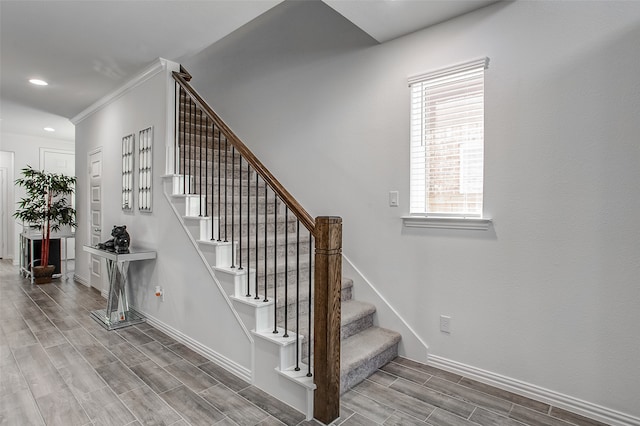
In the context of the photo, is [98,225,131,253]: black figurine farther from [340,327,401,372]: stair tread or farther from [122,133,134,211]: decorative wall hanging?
[340,327,401,372]: stair tread

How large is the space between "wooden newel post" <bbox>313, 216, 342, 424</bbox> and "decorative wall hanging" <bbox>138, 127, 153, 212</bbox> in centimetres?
245

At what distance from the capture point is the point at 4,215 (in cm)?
732

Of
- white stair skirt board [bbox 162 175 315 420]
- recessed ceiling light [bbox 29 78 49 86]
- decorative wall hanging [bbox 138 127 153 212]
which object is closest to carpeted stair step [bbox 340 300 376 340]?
white stair skirt board [bbox 162 175 315 420]

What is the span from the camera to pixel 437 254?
258cm

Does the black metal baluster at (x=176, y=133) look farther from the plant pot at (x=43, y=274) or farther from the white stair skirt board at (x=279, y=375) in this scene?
the plant pot at (x=43, y=274)

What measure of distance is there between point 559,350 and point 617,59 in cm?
170

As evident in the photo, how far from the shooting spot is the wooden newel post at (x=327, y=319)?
1902 mm

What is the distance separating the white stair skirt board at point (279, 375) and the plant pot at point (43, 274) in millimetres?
4860

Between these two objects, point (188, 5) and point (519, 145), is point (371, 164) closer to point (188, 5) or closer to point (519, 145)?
point (519, 145)

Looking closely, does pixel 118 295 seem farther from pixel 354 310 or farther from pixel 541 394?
pixel 541 394

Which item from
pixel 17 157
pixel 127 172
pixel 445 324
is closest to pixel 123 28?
pixel 127 172

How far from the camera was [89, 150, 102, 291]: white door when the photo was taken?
4824mm

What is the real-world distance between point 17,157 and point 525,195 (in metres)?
9.19

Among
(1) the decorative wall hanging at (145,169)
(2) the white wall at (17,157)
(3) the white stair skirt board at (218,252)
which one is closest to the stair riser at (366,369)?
(3) the white stair skirt board at (218,252)
